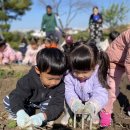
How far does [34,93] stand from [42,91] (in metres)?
0.08

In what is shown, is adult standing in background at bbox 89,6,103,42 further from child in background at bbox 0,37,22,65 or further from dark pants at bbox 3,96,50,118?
dark pants at bbox 3,96,50,118

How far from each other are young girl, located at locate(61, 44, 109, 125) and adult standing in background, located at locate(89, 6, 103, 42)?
314 inches

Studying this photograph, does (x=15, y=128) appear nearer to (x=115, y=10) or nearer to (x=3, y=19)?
(x=3, y=19)

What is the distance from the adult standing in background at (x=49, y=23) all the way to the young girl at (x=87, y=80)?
8.10 metres

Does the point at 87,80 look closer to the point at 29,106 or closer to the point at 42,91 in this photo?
the point at 42,91

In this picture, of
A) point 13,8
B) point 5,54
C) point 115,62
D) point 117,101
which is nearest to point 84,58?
point 115,62

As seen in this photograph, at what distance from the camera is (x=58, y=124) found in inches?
149

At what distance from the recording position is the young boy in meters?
2.93

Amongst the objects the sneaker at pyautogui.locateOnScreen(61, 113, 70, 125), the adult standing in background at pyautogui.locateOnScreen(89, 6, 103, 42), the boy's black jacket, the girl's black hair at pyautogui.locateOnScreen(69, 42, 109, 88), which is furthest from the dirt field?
the adult standing in background at pyautogui.locateOnScreen(89, 6, 103, 42)

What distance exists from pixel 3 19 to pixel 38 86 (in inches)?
757

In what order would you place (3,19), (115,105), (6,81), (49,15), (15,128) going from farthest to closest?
(3,19)
(49,15)
(6,81)
(115,105)
(15,128)

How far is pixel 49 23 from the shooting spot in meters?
11.5

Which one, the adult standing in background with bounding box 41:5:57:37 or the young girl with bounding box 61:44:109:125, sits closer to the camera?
the young girl with bounding box 61:44:109:125

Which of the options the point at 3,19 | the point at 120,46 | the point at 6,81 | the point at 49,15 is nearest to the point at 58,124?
the point at 120,46
